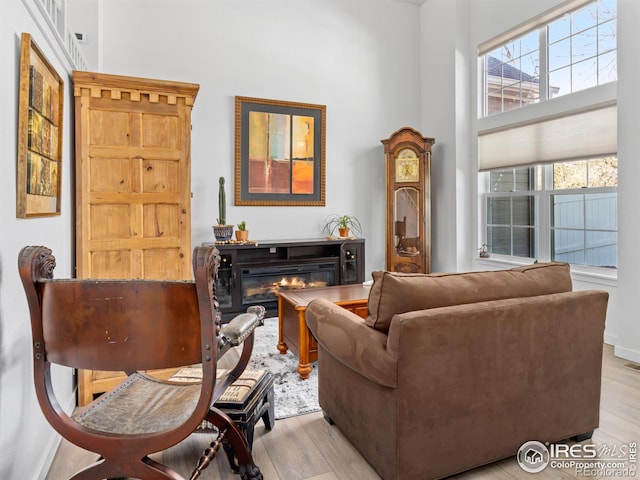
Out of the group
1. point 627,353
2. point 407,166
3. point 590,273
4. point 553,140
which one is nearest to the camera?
point 627,353

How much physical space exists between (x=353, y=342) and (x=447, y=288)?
47 cm

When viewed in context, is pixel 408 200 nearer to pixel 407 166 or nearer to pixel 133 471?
pixel 407 166

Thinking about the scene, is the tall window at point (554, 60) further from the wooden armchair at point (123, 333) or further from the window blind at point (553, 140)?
the wooden armchair at point (123, 333)

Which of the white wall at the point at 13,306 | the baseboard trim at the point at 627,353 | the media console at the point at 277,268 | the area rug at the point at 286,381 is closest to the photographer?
the white wall at the point at 13,306

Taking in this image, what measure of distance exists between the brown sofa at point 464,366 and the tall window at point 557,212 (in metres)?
2.35

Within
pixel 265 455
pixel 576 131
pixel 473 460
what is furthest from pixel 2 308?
pixel 576 131

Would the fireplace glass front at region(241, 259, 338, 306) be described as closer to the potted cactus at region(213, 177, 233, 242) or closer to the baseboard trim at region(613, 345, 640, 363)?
the potted cactus at region(213, 177, 233, 242)

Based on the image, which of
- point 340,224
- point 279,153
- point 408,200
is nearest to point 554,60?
point 408,200

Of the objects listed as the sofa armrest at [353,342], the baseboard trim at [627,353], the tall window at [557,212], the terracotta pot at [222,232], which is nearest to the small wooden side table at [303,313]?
the sofa armrest at [353,342]

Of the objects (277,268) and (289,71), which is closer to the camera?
(277,268)

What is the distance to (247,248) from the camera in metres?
4.45

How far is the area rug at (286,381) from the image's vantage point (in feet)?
7.91

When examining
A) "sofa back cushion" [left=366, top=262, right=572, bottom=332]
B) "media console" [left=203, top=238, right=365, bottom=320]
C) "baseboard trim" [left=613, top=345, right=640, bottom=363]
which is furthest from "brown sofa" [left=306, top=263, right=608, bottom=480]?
"media console" [left=203, top=238, right=365, bottom=320]

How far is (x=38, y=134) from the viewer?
1669 mm
